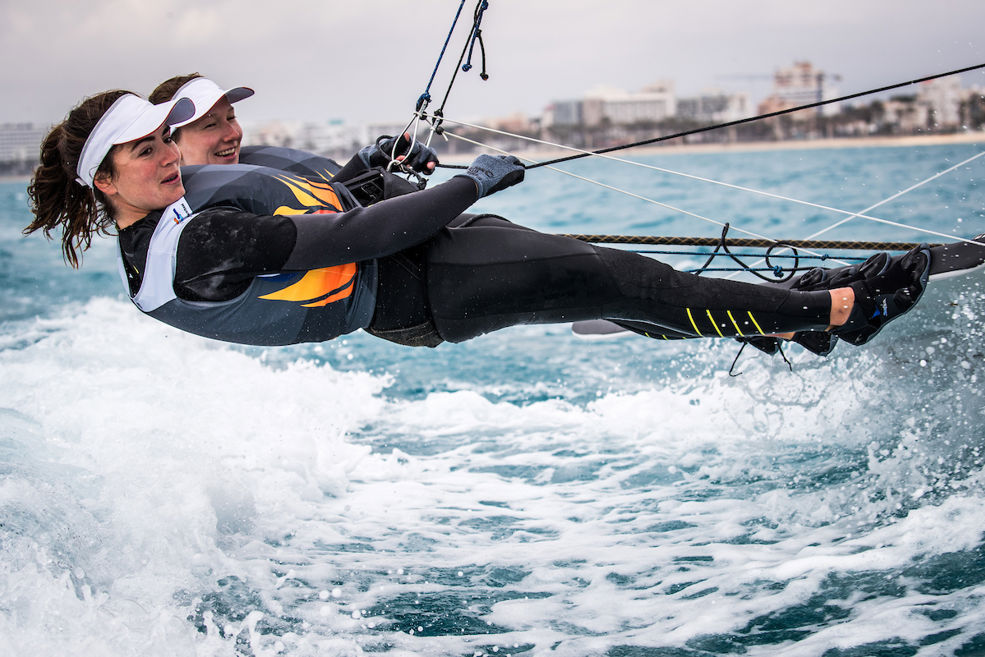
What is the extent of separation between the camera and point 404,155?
9.07ft

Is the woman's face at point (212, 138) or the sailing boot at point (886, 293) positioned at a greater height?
the woman's face at point (212, 138)

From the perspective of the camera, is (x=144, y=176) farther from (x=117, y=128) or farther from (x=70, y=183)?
(x=70, y=183)

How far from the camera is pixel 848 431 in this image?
360 cm

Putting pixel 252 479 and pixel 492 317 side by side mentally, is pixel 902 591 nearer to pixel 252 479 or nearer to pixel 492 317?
pixel 492 317

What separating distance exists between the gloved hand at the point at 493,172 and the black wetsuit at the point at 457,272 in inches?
1.9

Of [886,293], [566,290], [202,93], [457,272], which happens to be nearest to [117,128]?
[202,93]

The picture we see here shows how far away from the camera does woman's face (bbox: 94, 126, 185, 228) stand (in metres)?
2.03

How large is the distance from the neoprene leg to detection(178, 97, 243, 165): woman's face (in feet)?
2.25

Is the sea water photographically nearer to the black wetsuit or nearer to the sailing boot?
the sailing boot

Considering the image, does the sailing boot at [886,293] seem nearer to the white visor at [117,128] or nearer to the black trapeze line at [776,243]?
the black trapeze line at [776,243]

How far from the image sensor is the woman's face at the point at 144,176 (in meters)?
2.03

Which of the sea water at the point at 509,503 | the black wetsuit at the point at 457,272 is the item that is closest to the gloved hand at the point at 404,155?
the black wetsuit at the point at 457,272

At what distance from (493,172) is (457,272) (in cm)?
27

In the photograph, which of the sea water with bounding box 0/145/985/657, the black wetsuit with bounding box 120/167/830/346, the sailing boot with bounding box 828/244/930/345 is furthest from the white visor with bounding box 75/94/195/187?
the sailing boot with bounding box 828/244/930/345
